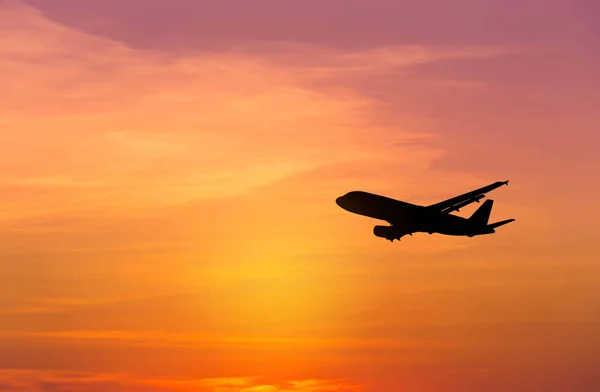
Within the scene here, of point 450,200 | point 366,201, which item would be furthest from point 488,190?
point 366,201

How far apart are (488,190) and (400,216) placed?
19.1 meters

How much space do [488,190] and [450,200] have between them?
10026mm

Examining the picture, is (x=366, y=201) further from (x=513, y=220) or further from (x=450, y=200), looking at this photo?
(x=513, y=220)

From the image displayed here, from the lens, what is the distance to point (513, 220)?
648 feet

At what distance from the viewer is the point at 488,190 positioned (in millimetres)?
191750

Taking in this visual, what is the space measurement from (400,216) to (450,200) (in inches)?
423

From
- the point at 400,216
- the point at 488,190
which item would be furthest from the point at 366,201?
the point at 488,190

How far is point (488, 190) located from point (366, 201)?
24758mm

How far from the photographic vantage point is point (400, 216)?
19962 centimetres

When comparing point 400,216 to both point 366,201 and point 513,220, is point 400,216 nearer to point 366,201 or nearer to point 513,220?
point 366,201

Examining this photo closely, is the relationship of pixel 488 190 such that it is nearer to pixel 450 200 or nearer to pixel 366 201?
pixel 450 200

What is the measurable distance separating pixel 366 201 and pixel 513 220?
30.1 metres

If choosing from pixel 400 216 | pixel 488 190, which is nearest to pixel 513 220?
pixel 488 190

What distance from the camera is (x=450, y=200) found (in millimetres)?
199250
